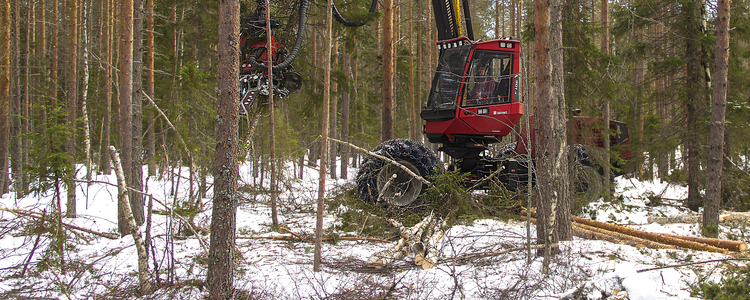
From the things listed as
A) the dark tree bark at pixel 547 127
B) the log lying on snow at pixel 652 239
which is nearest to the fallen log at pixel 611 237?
the log lying on snow at pixel 652 239

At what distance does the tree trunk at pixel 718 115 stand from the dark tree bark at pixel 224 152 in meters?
7.63

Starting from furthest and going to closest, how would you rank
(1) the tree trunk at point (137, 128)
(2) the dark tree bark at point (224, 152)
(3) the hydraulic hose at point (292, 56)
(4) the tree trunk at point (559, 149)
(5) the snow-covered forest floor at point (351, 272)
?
(1) the tree trunk at point (137, 128), (3) the hydraulic hose at point (292, 56), (4) the tree trunk at point (559, 149), (5) the snow-covered forest floor at point (351, 272), (2) the dark tree bark at point (224, 152)

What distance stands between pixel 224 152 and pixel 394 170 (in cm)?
416

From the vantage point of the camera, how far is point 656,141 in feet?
32.5

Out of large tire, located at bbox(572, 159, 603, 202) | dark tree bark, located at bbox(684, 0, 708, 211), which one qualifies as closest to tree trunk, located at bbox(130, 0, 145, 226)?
large tire, located at bbox(572, 159, 603, 202)

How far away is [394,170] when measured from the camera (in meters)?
7.72

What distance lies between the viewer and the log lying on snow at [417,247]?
4.85 metres

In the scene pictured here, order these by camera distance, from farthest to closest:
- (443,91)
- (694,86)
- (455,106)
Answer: (694,86), (443,91), (455,106)

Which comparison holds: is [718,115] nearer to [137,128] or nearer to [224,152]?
[224,152]

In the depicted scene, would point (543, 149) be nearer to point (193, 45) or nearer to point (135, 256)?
point (135, 256)

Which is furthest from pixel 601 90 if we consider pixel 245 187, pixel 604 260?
pixel 245 187

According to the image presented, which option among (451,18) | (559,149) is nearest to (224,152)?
(559,149)

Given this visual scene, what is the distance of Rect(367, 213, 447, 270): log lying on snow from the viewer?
4.85 metres

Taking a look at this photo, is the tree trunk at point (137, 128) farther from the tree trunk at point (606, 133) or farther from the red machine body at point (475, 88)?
the tree trunk at point (606, 133)
